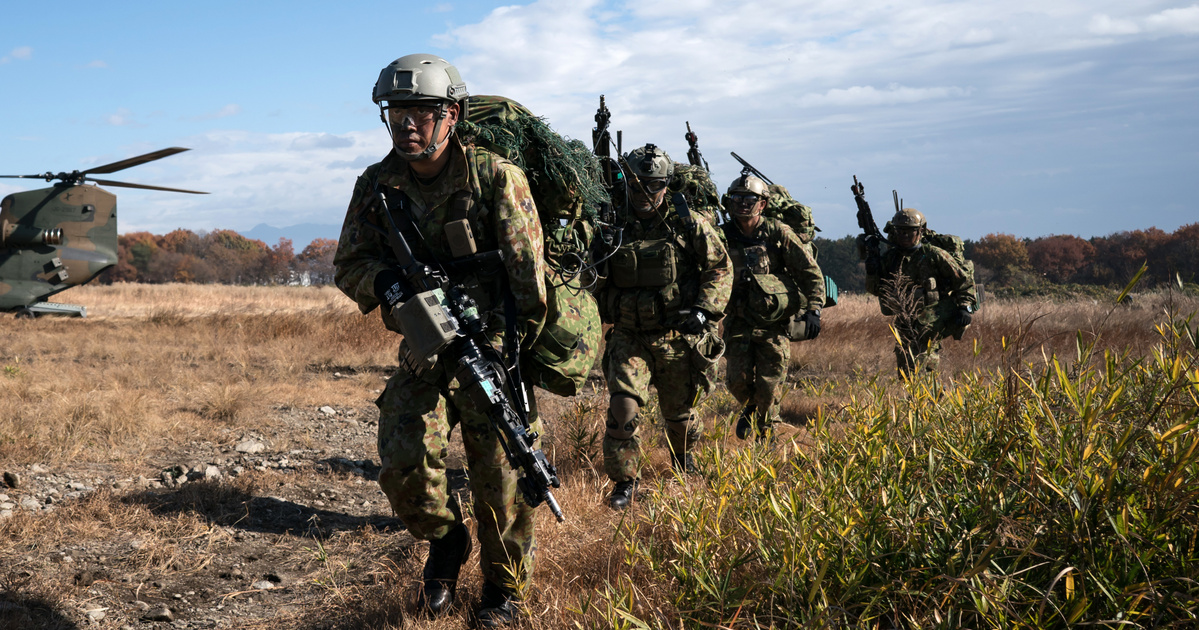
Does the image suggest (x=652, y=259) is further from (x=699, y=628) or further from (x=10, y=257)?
(x=10, y=257)

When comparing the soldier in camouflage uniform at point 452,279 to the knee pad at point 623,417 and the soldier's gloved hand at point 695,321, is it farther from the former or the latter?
the soldier's gloved hand at point 695,321

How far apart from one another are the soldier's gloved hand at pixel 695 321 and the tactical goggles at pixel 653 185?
829mm

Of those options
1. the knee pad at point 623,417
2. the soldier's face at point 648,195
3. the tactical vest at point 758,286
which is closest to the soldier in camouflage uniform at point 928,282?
the tactical vest at point 758,286

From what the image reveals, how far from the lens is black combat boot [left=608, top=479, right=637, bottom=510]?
15.6 feet

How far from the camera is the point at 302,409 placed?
8016 mm

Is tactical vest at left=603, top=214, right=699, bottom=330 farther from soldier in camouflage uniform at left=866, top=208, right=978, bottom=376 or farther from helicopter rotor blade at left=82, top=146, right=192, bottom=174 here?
helicopter rotor blade at left=82, top=146, right=192, bottom=174

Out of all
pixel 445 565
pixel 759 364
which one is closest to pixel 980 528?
pixel 445 565

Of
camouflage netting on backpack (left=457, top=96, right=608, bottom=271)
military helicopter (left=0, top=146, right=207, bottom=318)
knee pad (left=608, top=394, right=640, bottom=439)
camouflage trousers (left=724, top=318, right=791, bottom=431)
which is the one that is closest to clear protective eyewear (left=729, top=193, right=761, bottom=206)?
A: camouflage trousers (left=724, top=318, right=791, bottom=431)

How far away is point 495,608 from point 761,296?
395 centimetres

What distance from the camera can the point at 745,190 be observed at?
6559 millimetres

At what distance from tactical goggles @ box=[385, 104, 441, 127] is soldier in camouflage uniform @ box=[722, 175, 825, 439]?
3.82 meters

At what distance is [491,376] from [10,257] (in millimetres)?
15916

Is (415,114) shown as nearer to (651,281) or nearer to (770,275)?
(651,281)

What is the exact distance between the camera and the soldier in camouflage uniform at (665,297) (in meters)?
5.30
